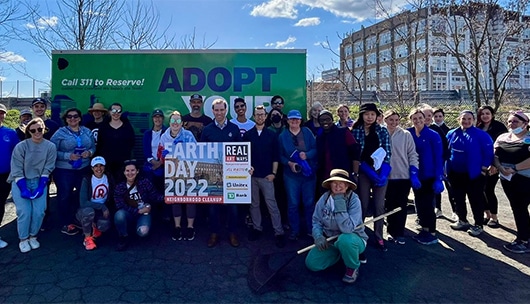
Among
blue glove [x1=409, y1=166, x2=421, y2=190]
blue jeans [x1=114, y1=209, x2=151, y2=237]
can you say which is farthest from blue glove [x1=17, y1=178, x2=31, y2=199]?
blue glove [x1=409, y1=166, x2=421, y2=190]

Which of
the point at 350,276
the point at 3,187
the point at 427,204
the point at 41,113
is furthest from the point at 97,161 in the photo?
the point at 427,204

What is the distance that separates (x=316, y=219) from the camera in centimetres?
409

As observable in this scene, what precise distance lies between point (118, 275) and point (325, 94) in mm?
13490

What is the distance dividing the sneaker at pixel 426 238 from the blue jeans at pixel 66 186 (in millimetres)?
5362

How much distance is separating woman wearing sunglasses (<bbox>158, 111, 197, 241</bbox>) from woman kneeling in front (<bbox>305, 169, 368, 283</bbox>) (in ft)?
6.44

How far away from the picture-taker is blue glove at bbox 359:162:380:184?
4590 mm

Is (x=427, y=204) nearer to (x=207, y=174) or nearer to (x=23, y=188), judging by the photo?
(x=207, y=174)

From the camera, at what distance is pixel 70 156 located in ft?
16.2

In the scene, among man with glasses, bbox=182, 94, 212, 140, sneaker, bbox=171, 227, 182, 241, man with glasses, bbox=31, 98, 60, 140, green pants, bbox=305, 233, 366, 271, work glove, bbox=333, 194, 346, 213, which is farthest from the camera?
man with glasses, bbox=31, 98, 60, 140

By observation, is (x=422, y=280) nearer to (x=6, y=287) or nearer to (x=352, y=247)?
(x=352, y=247)

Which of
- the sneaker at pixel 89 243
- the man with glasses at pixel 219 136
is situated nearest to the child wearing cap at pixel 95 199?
the sneaker at pixel 89 243

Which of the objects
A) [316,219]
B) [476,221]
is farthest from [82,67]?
[476,221]

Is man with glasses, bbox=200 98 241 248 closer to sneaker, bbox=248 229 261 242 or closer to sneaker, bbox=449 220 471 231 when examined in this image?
sneaker, bbox=248 229 261 242

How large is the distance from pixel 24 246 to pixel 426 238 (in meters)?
5.96
